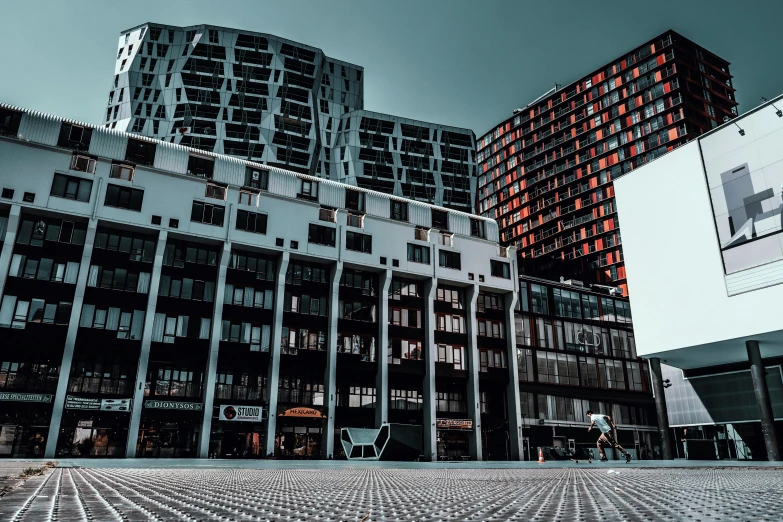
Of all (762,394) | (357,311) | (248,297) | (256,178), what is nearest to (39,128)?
(256,178)

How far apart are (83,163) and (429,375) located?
36252 millimetres

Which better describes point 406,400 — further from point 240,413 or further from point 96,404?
point 96,404

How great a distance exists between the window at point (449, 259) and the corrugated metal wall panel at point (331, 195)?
39.1ft

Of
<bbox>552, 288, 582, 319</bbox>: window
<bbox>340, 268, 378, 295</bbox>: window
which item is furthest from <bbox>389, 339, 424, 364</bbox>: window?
<bbox>552, 288, 582, 319</bbox>: window

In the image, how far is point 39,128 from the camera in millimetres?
46219

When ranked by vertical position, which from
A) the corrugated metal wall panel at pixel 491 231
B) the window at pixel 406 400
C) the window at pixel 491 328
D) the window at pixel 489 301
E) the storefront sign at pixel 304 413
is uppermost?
the corrugated metal wall panel at pixel 491 231

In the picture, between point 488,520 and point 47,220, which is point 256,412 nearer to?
point 47,220

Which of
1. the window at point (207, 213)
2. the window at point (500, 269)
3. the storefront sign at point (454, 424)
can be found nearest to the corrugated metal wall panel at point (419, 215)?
the window at point (500, 269)

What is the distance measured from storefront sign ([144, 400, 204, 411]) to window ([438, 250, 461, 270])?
28.0 m

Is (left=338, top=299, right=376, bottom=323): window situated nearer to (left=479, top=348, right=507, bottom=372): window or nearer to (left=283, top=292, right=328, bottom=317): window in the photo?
(left=283, top=292, right=328, bottom=317): window

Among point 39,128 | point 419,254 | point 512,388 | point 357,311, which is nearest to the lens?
point 39,128

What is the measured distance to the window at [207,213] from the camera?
5012 centimetres

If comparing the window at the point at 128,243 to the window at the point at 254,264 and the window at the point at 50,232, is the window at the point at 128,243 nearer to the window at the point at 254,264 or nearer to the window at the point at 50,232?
the window at the point at 50,232

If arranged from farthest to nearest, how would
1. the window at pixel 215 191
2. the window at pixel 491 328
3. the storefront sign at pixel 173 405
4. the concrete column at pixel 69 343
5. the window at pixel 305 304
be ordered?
the window at pixel 491 328 → the window at pixel 305 304 → the window at pixel 215 191 → the storefront sign at pixel 173 405 → the concrete column at pixel 69 343
